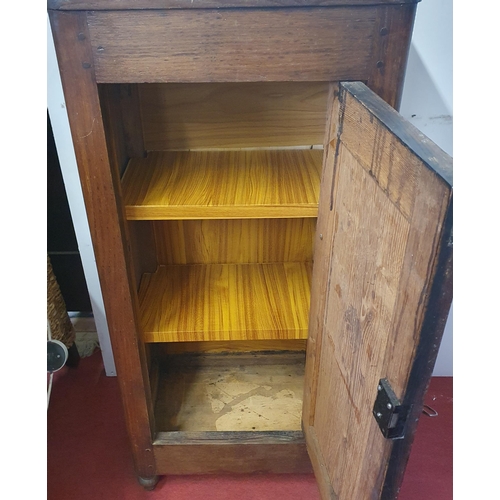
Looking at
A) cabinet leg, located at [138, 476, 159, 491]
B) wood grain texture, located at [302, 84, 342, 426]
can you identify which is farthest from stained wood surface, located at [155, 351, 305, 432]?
wood grain texture, located at [302, 84, 342, 426]

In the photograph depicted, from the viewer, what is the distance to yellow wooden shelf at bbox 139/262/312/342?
1.06 metres

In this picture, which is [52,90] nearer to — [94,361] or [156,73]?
[156,73]

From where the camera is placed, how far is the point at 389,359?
1.85 ft

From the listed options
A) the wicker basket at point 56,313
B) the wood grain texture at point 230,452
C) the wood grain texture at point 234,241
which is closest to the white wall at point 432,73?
the wood grain texture at point 234,241

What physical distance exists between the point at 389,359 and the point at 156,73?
1.79ft

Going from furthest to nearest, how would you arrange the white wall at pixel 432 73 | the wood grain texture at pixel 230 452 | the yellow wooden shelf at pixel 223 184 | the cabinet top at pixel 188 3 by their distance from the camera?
the wood grain texture at pixel 230 452 < the white wall at pixel 432 73 < the yellow wooden shelf at pixel 223 184 < the cabinet top at pixel 188 3

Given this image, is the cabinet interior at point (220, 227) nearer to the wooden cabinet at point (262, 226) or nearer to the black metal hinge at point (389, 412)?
the wooden cabinet at point (262, 226)

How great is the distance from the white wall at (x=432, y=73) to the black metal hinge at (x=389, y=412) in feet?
2.59

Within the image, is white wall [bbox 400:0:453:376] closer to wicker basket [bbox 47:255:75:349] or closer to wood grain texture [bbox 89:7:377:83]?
wood grain texture [bbox 89:7:377:83]

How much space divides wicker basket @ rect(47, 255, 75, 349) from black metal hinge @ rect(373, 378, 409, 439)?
1095 mm

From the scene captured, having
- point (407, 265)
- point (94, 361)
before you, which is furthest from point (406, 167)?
point (94, 361)

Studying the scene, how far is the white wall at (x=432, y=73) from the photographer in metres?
1.00

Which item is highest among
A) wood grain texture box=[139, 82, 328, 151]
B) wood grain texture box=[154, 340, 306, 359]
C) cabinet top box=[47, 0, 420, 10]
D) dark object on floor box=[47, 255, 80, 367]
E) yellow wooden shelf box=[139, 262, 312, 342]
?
cabinet top box=[47, 0, 420, 10]

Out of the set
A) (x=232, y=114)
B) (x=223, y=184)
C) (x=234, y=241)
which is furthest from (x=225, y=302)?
(x=232, y=114)
